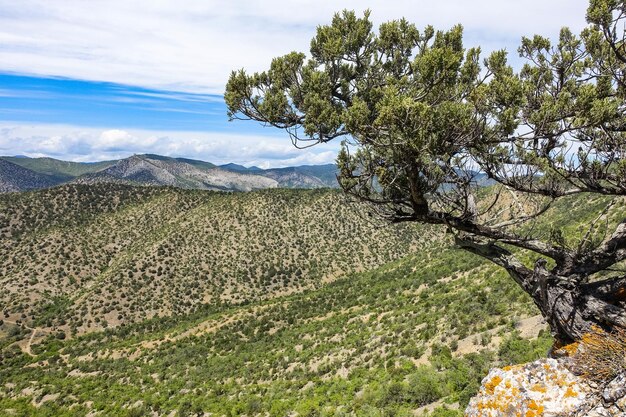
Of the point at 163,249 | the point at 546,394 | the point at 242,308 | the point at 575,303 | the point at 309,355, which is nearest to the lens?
the point at 546,394

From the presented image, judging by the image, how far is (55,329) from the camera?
173ft

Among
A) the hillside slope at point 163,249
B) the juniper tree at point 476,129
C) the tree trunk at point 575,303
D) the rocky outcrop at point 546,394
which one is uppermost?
the juniper tree at point 476,129

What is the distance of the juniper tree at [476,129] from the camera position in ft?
21.1

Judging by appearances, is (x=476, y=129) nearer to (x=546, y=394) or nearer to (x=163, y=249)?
(x=546, y=394)

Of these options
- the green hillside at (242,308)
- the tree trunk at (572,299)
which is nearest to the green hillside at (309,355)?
the green hillside at (242,308)

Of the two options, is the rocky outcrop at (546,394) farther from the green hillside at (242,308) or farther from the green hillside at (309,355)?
the green hillside at (309,355)

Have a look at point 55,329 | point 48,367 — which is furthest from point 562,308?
point 55,329

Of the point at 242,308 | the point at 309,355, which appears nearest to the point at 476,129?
the point at 309,355

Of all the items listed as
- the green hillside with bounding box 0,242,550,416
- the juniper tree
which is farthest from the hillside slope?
the juniper tree

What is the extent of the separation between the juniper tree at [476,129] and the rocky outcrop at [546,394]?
5.04ft

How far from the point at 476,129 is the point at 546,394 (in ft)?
15.3

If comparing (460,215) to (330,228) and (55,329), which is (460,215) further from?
(330,228)

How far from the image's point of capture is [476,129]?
6.63 meters

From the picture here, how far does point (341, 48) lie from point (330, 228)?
74400 millimetres
